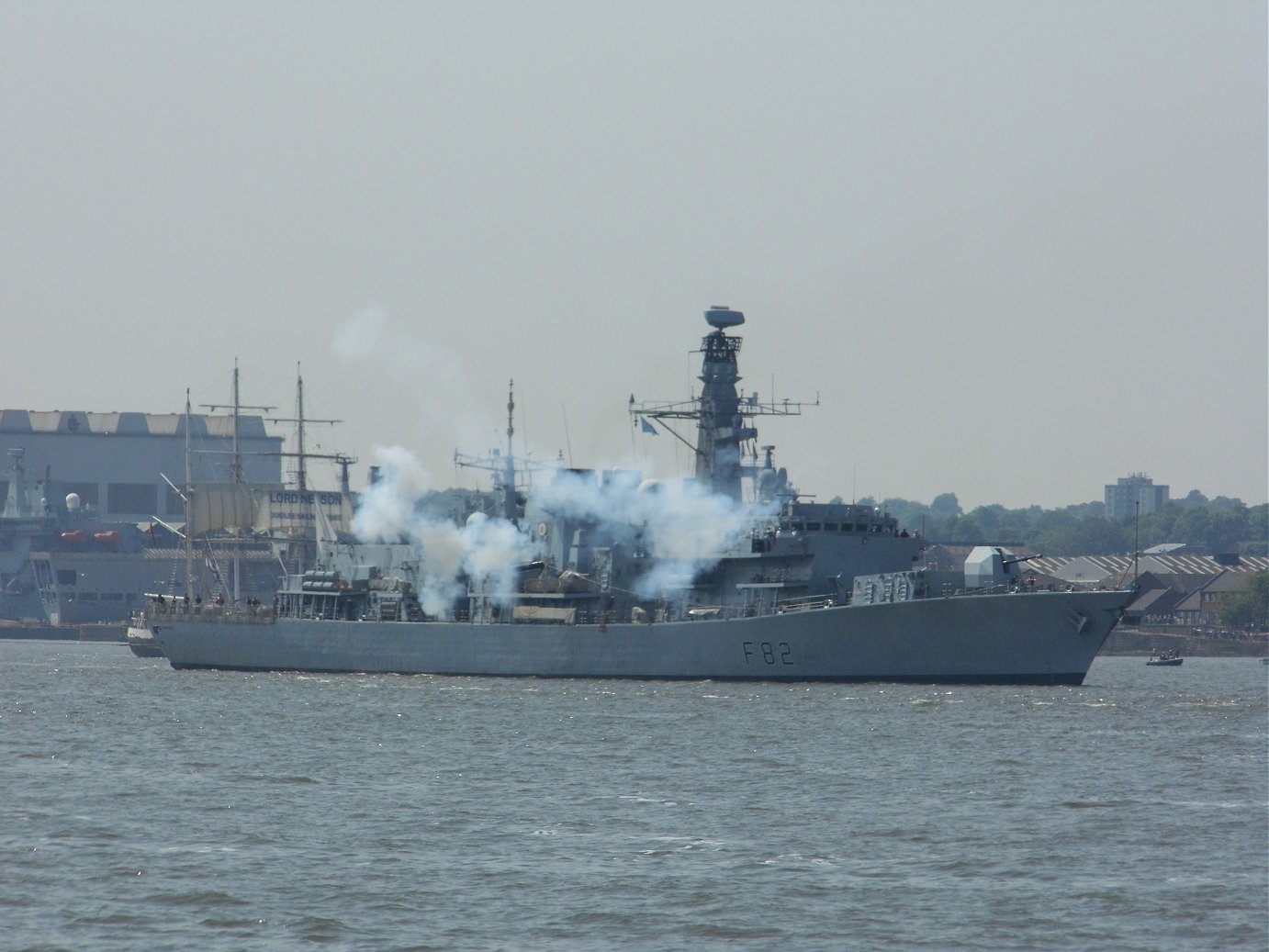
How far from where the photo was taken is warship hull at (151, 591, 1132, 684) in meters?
47.0

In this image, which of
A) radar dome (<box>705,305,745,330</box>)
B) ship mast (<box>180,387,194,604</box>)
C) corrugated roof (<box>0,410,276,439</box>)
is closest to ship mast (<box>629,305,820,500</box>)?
radar dome (<box>705,305,745,330</box>)

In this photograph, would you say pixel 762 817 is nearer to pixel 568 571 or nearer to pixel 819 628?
pixel 819 628

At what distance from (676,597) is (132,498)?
376ft

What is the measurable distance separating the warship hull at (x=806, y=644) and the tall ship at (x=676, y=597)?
0.18ft

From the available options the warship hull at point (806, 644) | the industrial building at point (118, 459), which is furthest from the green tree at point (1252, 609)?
the industrial building at point (118, 459)

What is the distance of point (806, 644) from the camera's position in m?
49.6

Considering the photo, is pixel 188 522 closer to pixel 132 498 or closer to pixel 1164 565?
pixel 132 498

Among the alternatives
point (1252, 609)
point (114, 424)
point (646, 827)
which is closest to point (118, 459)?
point (114, 424)

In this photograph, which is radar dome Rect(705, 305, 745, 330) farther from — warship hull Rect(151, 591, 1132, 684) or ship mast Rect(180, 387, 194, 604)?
ship mast Rect(180, 387, 194, 604)

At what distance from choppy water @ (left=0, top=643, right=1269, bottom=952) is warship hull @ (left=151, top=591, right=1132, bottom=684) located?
2.98 meters

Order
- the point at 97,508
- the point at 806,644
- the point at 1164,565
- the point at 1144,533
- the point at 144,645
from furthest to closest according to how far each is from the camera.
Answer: the point at 1144,533, the point at 97,508, the point at 1164,565, the point at 144,645, the point at 806,644

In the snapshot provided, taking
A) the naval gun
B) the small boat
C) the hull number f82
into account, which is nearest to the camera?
the naval gun

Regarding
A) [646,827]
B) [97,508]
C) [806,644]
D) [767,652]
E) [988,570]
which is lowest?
[646,827]

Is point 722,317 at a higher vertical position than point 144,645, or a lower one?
higher
